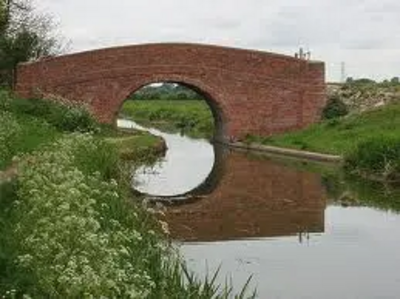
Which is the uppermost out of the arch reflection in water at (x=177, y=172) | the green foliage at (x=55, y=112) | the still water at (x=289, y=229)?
the green foliage at (x=55, y=112)

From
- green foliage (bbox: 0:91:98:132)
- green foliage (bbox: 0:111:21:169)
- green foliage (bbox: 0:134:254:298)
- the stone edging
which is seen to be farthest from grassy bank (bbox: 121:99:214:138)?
green foliage (bbox: 0:134:254:298)

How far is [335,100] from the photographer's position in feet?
139

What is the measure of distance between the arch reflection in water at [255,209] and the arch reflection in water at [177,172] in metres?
0.94

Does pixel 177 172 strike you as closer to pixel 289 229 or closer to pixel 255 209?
pixel 255 209

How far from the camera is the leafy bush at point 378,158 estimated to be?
23.7 m

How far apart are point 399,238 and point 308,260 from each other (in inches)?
112

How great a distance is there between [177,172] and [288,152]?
6.96m

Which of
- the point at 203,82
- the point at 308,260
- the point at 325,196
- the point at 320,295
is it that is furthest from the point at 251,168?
the point at 320,295

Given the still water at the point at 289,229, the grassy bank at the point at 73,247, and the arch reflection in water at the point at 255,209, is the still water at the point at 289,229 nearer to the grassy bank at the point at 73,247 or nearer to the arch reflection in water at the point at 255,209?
the arch reflection in water at the point at 255,209

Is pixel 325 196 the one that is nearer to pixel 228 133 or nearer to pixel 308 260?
pixel 308 260

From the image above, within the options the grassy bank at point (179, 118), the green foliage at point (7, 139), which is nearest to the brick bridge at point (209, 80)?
the grassy bank at point (179, 118)

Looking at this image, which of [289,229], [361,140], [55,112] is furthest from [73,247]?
[55,112]

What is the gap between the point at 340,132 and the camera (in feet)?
112

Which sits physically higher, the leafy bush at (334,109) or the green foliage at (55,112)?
the leafy bush at (334,109)
